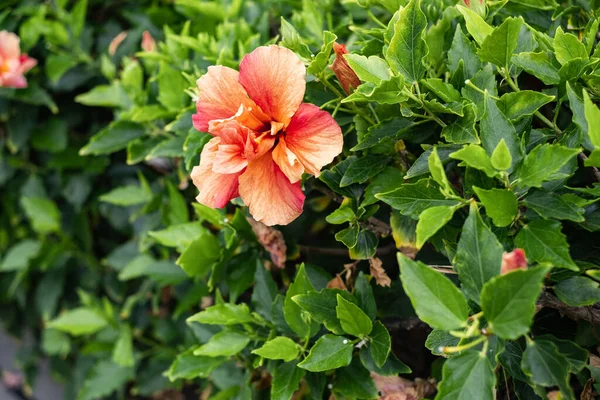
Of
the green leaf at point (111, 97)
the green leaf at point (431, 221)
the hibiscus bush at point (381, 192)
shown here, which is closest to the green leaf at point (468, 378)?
the hibiscus bush at point (381, 192)

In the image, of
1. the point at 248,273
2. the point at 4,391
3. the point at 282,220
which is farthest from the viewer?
the point at 4,391

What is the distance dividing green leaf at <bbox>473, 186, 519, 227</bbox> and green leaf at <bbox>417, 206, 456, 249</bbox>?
4 centimetres

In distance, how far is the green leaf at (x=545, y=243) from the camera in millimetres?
665

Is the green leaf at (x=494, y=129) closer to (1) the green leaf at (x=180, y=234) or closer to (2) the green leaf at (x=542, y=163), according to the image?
(2) the green leaf at (x=542, y=163)

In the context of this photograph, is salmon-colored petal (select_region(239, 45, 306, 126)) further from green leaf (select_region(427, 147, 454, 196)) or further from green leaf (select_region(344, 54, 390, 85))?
green leaf (select_region(427, 147, 454, 196))

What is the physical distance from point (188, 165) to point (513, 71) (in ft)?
1.68

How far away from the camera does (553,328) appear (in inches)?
33.0

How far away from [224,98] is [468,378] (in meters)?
0.46

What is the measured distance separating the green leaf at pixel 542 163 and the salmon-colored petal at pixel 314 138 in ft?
0.73

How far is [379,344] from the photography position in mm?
852

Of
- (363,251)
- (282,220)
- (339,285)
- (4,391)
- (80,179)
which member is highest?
(282,220)

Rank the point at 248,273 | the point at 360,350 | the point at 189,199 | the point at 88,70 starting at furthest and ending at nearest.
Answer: the point at 88,70 < the point at 189,199 < the point at 248,273 < the point at 360,350

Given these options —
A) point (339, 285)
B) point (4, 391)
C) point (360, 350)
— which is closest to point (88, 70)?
point (339, 285)

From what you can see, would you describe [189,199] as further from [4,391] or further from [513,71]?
[4,391]
